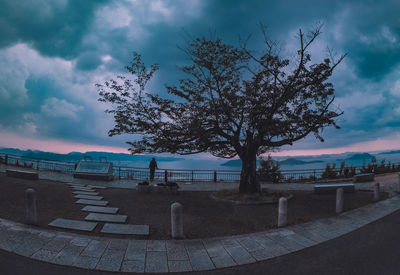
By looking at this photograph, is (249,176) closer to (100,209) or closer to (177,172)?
(100,209)

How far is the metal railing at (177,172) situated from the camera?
719 inches

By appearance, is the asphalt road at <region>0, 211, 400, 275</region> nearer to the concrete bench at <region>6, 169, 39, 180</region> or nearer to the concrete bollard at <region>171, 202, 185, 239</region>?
the concrete bollard at <region>171, 202, 185, 239</region>

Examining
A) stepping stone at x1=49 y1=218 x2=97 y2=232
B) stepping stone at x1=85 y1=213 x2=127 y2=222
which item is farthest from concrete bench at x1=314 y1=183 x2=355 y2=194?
stepping stone at x1=49 y1=218 x2=97 y2=232

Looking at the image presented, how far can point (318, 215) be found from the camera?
805 cm

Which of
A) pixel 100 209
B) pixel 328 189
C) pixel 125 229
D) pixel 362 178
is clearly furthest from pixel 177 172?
pixel 362 178

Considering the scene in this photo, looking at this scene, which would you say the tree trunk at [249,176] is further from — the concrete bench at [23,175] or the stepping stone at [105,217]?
the concrete bench at [23,175]

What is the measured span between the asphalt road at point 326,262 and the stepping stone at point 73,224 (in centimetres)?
161

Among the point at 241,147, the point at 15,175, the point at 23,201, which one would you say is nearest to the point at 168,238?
the point at 23,201

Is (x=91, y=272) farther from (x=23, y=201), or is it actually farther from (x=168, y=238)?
(x=23, y=201)

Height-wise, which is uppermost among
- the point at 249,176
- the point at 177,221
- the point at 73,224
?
the point at 249,176

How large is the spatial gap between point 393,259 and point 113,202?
34.1ft

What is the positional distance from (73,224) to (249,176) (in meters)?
9.42

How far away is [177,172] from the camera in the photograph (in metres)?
18.7

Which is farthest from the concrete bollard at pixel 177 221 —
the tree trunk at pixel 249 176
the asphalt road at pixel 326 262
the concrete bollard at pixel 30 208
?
the tree trunk at pixel 249 176
